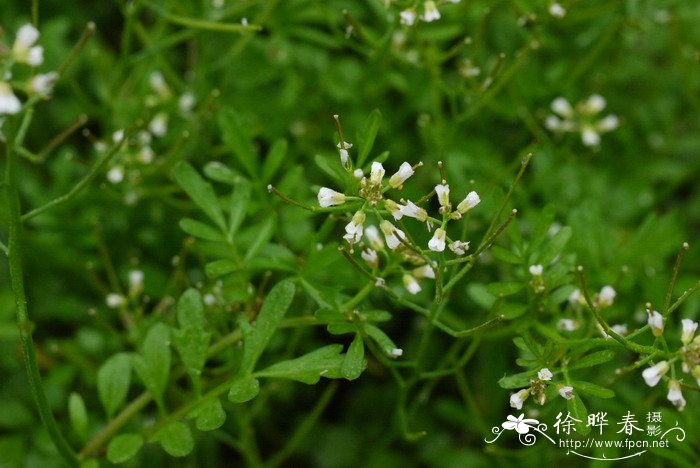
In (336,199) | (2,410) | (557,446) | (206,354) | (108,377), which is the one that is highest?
(336,199)

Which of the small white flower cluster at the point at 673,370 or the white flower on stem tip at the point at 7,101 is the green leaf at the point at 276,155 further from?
the small white flower cluster at the point at 673,370

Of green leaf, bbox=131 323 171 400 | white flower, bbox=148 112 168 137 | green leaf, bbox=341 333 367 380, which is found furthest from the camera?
white flower, bbox=148 112 168 137

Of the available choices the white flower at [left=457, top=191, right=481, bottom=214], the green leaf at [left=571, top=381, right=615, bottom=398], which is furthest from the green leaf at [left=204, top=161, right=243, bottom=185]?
the green leaf at [left=571, top=381, right=615, bottom=398]

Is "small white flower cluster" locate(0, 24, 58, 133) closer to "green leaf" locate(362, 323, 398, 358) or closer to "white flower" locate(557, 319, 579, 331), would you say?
"green leaf" locate(362, 323, 398, 358)

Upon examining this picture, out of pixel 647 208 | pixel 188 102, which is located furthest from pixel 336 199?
pixel 647 208

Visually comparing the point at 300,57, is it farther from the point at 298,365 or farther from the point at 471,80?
the point at 298,365

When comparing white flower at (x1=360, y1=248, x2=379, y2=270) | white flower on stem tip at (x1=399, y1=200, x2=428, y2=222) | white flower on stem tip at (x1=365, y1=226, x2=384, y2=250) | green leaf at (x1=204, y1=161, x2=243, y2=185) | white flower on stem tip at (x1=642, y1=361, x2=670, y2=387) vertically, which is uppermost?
white flower on stem tip at (x1=399, y1=200, x2=428, y2=222)

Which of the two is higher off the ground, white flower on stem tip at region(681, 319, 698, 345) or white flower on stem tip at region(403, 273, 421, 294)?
white flower on stem tip at region(403, 273, 421, 294)
